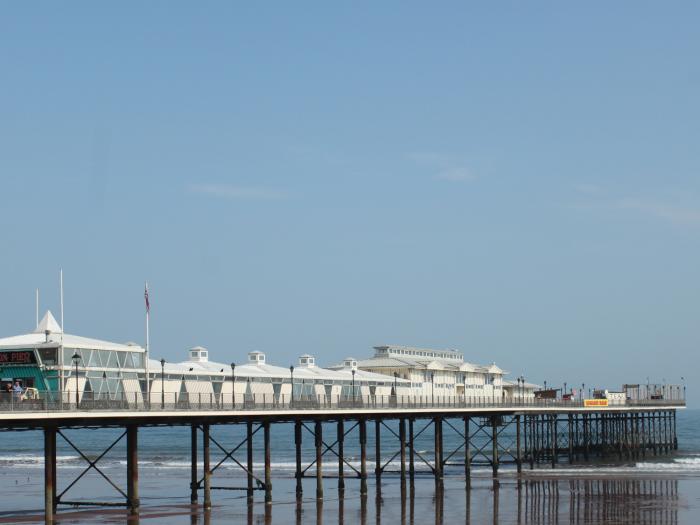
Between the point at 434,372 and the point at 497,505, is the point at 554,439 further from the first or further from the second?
the point at 497,505

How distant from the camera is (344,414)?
195 ft

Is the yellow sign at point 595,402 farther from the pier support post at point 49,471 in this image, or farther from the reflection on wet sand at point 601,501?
the pier support post at point 49,471

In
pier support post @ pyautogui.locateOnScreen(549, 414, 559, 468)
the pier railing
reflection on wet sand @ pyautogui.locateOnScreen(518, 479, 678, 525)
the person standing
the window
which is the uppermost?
the window

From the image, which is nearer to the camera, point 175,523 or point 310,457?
point 175,523

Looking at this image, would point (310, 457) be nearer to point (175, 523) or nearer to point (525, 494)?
point (525, 494)

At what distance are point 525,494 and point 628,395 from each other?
153 feet

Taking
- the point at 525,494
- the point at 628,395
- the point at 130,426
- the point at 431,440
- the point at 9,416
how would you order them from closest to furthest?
1. the point at 9,416
2. the point at 130,426
3. the point at 525,494
4. the point at 628,395
5. the point at 431,440

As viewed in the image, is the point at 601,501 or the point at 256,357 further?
the point at 256,357

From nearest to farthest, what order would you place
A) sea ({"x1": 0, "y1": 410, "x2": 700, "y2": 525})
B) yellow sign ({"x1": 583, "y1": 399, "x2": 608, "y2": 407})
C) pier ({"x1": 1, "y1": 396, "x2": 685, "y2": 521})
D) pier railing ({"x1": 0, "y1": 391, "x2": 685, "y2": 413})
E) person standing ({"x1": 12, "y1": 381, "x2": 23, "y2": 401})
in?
person standing ({"x1": 12, "y1": 381, "x2": 23, "y2": 401}) < pier railing ({"x1": 0, "y1": 391, "x2": 685, "y2": 413}) < pier ({"x1": 1, "y1": 396, "x2": 685, "y2": 521}) < sea ({"x1": 0, "y1": 410, "x2": 700, "y2": 525}) < yellow sign ({"x1": 583, "y1": 399, "x2": 608, "y2": 407})

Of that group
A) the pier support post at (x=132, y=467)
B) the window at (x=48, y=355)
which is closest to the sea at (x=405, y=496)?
the pier support post at (x=132, y=467)

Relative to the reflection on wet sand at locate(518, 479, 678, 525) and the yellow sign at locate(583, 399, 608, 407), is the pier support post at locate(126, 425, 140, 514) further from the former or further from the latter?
the yellow sign at locate(583, 399, 608, 407)

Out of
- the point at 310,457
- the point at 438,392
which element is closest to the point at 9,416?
the point at 438,392

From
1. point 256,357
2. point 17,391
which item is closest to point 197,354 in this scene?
point 256,357

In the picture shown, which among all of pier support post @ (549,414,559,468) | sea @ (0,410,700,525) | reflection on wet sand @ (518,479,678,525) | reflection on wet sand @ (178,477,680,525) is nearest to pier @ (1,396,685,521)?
pier support post @ (549,414,559,468)
